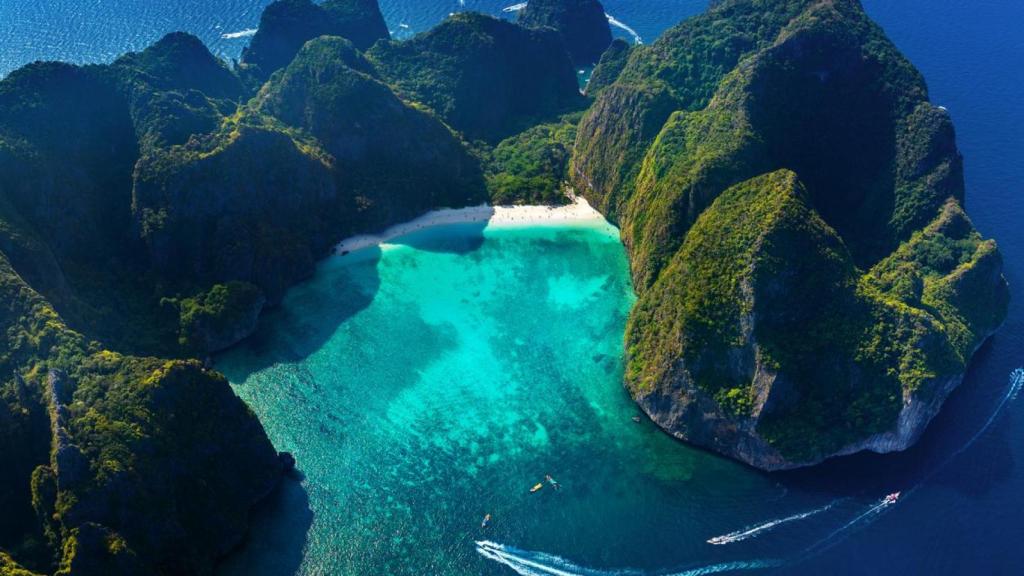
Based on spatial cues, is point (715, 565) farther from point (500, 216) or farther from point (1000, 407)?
point (500, 216)

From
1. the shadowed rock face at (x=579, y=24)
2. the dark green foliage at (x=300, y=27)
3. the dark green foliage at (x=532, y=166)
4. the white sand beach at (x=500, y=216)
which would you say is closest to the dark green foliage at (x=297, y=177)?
the white sand beach at (x=500, y=216)

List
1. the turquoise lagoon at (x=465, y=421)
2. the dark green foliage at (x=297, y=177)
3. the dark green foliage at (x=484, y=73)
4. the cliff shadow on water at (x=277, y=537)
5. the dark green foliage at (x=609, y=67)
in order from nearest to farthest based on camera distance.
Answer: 1. the cliff shadow on water at (x=277, y=537)
2. the turquoise lagoon at (x=465, y=421)
3. the dark green foliage at (x=297, y=177)
4. the dark green foliage at (x=484, y=73)
5. the dark green foliage at (x=609, y=67)

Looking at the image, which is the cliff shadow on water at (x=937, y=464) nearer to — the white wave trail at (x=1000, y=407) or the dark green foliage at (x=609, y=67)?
the white wave trail at (x=1000, y=407)

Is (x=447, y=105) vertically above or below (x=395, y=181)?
above

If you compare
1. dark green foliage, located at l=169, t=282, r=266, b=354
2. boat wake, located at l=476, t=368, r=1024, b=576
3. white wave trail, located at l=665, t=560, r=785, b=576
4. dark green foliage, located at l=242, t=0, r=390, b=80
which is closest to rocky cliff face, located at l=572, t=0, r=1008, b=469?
boat wake, located at l=476, t=368, r=1024, b=576

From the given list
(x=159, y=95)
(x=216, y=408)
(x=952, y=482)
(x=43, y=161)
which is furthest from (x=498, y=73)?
(x=952, y=482)

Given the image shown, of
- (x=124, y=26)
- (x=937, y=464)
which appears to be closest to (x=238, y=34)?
(x=124, y=26)

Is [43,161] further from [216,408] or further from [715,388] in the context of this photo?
[715,388]
